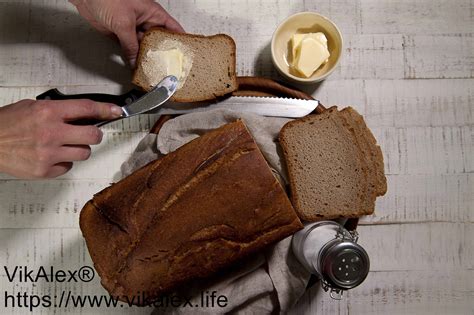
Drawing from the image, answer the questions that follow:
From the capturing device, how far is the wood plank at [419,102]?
120 cm

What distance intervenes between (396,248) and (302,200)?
315 mm

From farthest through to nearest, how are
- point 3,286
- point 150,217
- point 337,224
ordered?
point 3,286 < point 337,224 < point 150,217

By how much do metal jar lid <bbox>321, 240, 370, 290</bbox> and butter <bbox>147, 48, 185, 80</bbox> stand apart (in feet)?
1.68

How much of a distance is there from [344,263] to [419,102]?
0.58 meters

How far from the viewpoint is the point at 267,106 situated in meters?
1.04

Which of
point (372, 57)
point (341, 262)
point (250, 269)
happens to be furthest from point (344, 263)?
point (372, 57)

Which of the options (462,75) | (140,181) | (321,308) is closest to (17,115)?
(140,181)

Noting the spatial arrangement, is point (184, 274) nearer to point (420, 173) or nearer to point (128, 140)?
point (128, 140)

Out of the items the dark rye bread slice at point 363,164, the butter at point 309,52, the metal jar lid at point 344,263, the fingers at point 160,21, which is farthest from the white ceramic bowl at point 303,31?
the metal jar lid at point 344,263

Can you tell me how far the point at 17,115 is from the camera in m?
0.94

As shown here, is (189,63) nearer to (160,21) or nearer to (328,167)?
(160,21)

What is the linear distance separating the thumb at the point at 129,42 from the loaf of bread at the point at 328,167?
1.26ft

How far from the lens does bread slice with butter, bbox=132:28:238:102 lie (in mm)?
1063

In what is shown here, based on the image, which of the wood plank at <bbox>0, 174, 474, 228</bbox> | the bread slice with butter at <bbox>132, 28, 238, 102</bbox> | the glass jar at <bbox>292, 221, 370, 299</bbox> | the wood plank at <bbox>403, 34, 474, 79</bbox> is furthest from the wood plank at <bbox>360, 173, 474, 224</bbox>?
the bread slice with butter at <bbox>132, 28, 238, 102</bbox>
